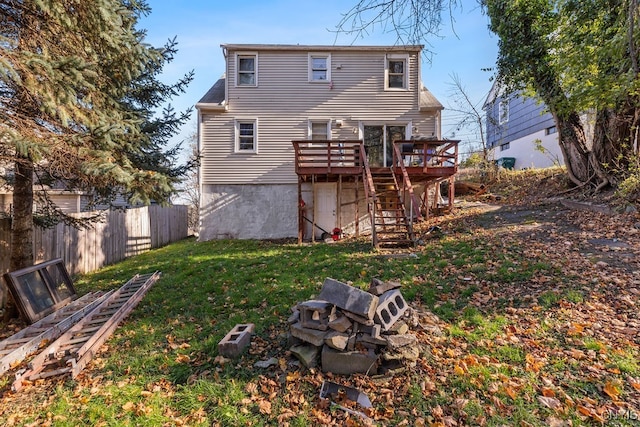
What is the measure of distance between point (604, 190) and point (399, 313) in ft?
34.7

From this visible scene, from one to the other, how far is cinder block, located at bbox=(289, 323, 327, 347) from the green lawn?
29 centimetres

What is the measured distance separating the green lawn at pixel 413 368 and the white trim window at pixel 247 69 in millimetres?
Result: 9240

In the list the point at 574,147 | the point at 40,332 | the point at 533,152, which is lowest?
the point at 40,332

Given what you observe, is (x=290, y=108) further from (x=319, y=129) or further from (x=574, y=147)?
(x=574, y=147)

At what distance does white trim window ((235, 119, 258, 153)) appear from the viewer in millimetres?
12250

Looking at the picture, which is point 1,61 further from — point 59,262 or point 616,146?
point 616,146

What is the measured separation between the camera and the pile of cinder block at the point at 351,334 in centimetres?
337

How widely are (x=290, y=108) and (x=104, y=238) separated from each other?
8.00m

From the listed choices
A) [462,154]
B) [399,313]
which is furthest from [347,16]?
[462,154]

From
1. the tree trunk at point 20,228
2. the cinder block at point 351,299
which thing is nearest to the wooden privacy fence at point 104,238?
the tree trunk at point 20,228

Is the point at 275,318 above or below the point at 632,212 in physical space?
below

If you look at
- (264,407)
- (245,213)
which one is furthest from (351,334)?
(245,213)

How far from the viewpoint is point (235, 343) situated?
147 inches

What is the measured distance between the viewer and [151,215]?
44.5ft
